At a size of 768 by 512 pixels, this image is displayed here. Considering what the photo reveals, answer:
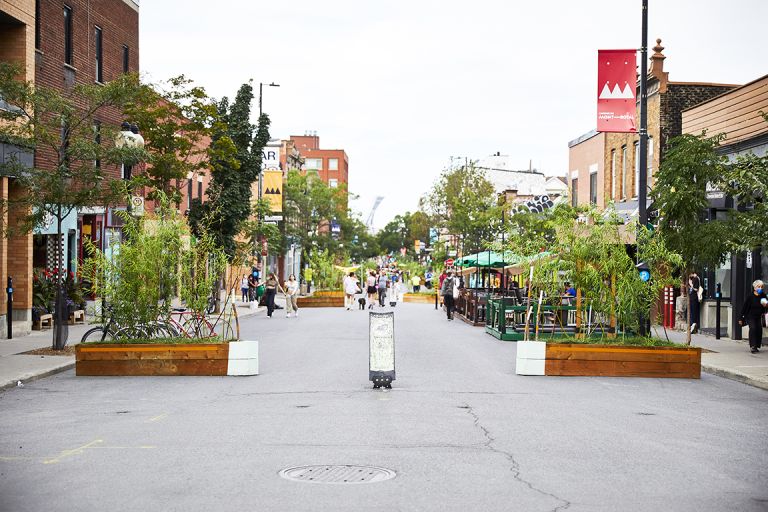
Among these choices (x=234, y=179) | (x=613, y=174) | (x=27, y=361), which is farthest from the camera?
(x=613, y=174)

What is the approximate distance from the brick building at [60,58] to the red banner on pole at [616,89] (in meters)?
12.9

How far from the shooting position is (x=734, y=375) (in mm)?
18688

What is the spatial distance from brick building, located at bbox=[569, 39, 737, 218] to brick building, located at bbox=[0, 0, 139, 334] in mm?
18122

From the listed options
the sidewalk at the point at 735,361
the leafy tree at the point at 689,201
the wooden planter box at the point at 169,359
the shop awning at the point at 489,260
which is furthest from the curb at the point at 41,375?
the shop awning at the point at 489,260

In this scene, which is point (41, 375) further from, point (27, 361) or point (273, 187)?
point (273, 187)

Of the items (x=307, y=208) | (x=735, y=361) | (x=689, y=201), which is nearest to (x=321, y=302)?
(x=307, y=208)

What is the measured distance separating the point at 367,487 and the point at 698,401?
26.5 feet

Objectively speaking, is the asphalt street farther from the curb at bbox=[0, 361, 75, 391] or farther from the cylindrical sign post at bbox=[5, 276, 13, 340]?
the cylindrical sign post at bbox=[5, 276, 13, 340]

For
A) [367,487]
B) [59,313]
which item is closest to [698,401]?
[367,487]

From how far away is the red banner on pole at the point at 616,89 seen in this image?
2247 cm

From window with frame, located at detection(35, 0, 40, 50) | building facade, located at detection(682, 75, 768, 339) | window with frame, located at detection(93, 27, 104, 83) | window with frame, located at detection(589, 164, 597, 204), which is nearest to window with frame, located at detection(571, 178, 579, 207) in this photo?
window with frame, located at detection(589, 164, 597, 204)

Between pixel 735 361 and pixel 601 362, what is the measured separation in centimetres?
427

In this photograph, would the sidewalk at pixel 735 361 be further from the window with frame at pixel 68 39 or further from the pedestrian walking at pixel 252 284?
the pedestrian walking at pixel 252 284

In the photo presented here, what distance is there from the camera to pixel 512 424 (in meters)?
12.4
